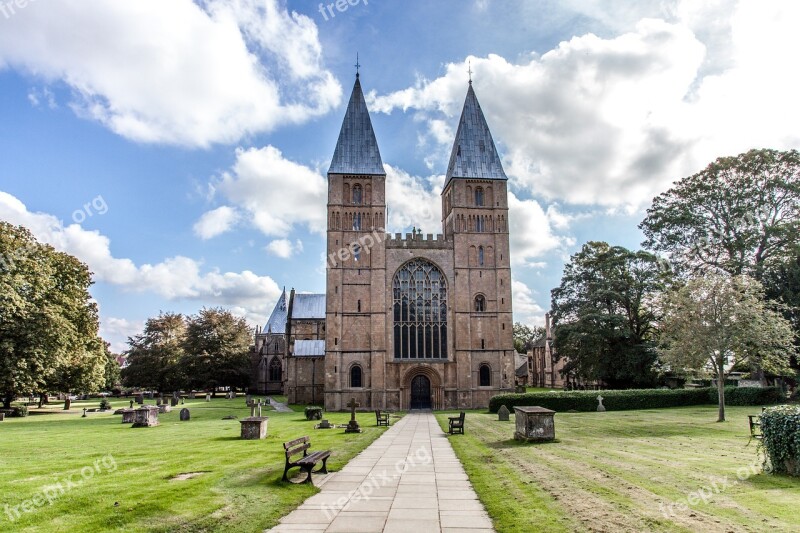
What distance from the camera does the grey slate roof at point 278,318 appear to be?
73.3 metres

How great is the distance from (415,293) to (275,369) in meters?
38.6

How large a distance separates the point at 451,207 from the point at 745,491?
3483 centimetres

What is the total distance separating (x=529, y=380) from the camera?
87812 mm

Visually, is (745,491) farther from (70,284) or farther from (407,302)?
(70,284)

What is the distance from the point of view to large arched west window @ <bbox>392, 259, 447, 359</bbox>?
40.9 meters

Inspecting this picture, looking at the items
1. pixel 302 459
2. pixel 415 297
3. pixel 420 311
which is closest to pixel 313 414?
pixel 420 311

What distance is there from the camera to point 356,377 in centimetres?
3978

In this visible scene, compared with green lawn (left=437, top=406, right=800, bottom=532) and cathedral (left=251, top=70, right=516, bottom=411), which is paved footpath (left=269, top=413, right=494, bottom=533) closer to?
green lawn (left=437, top=406, right=800, bottom=532)

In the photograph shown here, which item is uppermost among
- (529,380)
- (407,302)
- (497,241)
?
(497,241)

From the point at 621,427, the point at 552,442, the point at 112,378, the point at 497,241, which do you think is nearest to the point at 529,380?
the point at 497,241

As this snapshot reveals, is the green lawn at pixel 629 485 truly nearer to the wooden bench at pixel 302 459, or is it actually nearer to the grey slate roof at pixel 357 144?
the wooden bench at pixel 302 459

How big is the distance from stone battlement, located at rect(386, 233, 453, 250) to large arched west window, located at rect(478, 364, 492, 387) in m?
9.76

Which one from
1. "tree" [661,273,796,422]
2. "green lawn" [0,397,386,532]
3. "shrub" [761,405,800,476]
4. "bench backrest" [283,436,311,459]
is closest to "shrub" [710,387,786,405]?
"tree" [661,273,796,422]

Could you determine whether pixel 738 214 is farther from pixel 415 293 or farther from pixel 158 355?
pixel 158 355
